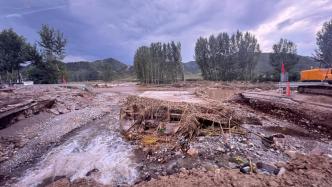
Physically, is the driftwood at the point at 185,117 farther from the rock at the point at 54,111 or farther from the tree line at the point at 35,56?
the tree line at the point at 35,56

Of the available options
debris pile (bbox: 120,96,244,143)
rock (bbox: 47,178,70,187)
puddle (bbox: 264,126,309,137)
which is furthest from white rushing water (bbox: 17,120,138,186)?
puddle (bbox: 264,126,309,137)

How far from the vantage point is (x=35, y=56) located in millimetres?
30453

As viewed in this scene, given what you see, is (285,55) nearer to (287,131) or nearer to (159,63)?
(159,63)

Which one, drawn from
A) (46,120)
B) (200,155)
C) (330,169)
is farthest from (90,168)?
(46,120)

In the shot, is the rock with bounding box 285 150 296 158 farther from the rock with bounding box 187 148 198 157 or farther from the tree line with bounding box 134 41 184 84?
the tree line with bounding box 134 41 184 84

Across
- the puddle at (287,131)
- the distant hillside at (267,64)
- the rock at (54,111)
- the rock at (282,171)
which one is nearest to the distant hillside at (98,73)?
the distant hillside at (267,64)

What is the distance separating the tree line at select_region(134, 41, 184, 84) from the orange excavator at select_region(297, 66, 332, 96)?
27.1 metres

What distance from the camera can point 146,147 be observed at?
544 centimetres

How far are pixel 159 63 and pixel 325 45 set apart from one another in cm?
2621

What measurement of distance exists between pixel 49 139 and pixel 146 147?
12.1ft

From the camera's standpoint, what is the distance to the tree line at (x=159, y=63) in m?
38.0

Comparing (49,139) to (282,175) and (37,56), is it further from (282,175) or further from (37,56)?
(37,56)

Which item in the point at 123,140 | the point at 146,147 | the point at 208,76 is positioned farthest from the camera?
the point at 208,76

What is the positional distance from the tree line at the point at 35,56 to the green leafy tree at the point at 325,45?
39494 millimetres
